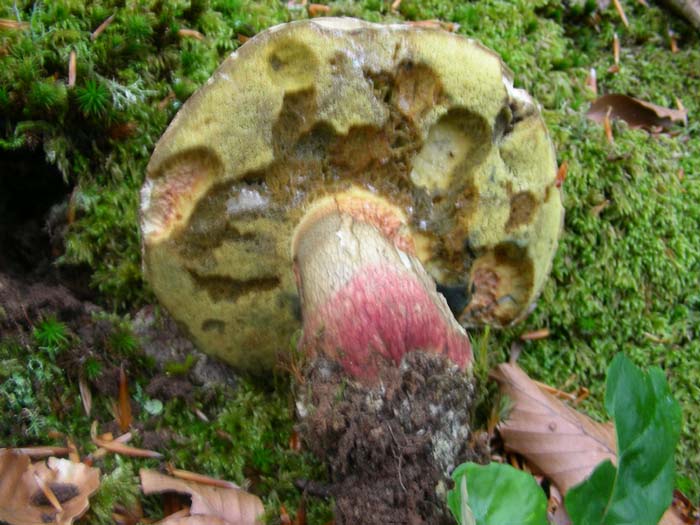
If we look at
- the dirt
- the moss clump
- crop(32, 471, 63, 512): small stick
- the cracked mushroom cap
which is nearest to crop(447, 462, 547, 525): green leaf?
the dirt

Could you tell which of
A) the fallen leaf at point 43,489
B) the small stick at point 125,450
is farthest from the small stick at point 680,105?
the fallen leaf at point 43,489

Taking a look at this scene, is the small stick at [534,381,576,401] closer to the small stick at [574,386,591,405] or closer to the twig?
the small stick at [574,386,591,405]

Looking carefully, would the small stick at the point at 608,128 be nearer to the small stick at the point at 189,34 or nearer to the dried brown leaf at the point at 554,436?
the dried brown leaf at the point at 554,436

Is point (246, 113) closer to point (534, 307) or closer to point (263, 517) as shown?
point (263, 517)

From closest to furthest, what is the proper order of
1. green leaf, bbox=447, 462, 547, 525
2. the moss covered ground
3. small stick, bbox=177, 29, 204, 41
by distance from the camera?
green leaf, bbox=447, 462, 547, 525, the moss covered ground, small stick, bbox=177, 29, 204, 41

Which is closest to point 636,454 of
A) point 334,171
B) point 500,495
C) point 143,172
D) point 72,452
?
point 500,495

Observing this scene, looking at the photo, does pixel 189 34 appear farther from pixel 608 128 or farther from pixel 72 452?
pixel 608 128

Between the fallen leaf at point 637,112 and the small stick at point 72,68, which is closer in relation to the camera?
the small stick at point 72,68
